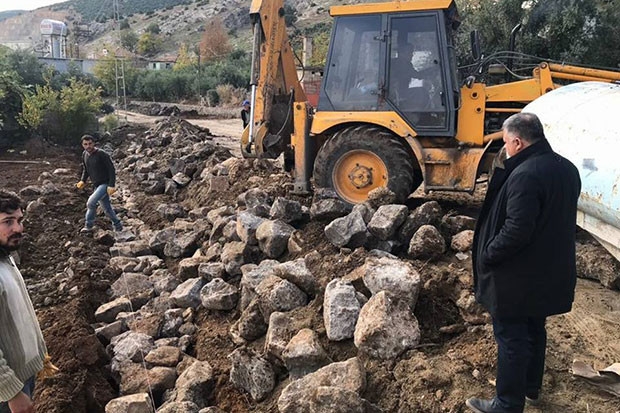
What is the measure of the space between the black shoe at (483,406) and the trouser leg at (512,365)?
1.1 inches

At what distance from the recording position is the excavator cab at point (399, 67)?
20.0 feet

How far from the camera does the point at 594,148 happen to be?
4.23 m

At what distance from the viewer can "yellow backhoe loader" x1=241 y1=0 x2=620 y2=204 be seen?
6156 millimetres

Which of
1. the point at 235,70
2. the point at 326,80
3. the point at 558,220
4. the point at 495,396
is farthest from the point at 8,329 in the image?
the point at 235,70

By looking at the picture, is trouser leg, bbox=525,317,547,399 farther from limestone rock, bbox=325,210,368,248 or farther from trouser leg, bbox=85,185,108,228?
trouser leg, bbox=85,185,108,228

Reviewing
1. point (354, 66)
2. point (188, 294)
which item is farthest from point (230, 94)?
point (188, 294)

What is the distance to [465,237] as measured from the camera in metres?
5.08

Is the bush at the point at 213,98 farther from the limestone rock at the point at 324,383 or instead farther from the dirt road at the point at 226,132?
the limestone rock at the point at 324,383

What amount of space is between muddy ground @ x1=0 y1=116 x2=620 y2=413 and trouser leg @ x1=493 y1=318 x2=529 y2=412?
30cm

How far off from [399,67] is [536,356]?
405 centimetres

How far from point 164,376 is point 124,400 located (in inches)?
18.5

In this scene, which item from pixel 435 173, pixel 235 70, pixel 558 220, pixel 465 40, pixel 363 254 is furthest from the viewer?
pixel 235 70

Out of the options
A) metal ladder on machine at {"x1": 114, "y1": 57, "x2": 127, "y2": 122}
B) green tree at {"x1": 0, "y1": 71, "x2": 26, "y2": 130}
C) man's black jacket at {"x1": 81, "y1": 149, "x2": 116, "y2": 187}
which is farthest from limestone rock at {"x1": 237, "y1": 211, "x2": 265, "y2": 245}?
metal ladder on machine at {"x1": 114, "y1": 57, "x2": 127, "y2": 122}

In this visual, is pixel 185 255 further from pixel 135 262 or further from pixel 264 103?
pixel 264 103
